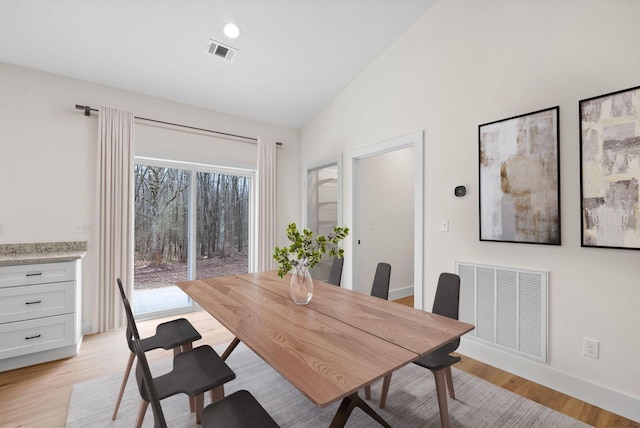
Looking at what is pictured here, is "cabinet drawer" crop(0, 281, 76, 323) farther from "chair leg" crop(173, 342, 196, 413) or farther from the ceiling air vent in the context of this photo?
the ceiling air vent

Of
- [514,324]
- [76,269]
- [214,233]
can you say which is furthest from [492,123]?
[76,269]

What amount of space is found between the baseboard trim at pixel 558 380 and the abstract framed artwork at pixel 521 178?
950 mm

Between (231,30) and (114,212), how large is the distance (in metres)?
2.28

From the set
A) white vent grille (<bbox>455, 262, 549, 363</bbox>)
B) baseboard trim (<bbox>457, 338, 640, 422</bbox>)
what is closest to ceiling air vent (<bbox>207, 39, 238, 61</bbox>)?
white vent grille (<bbox>455, 262, 549, 363</bbox>)

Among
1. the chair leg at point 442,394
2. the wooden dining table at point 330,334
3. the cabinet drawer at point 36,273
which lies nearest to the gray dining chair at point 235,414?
the wooden dining table at point 330,334

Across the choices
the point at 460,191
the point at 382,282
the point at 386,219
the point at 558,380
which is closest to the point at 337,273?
the point at 382,282

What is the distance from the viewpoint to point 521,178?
228cm

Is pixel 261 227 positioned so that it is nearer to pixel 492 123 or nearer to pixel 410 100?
pixel 410 100

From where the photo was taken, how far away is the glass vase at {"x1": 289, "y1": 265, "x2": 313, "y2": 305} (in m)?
1.76

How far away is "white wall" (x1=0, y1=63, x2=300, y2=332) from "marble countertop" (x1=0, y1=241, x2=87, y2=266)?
0.06 m

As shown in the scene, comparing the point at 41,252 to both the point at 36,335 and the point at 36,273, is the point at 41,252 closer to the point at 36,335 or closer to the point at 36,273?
the point at 36,273

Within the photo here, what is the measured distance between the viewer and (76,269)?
266cm

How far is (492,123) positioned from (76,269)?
3922 mm

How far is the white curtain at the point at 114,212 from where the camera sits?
3.12 m
